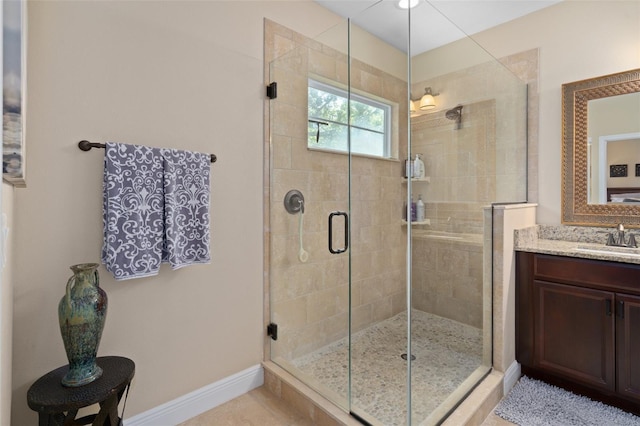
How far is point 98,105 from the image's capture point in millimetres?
1542

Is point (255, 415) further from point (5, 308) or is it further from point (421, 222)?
point (421, 222)

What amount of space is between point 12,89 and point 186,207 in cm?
98

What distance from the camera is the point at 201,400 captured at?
1876 mm

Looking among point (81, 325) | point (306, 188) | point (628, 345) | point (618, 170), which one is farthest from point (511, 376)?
point (81, 325)

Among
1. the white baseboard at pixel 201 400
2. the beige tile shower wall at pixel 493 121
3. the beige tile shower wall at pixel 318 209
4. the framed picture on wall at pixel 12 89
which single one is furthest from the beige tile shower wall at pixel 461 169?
the framed picture on wall at pixel 12 89

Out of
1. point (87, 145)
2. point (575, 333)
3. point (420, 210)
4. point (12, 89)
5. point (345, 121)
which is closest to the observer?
point (12, 89)

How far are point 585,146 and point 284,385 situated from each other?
105 inches

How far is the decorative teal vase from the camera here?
1.26 meters

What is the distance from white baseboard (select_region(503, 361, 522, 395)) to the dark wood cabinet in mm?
54

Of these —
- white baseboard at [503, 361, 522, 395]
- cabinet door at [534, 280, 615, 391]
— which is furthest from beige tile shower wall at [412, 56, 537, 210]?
white baseboard at [503, 361, 522, 395]

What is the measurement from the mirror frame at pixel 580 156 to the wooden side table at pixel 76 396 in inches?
116

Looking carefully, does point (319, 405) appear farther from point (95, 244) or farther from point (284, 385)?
point (95, 244)

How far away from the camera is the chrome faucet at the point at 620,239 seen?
7.02 feet

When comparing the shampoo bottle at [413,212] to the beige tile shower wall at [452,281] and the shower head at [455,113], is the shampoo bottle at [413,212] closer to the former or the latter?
the beige tile shower wall at [452,281]
